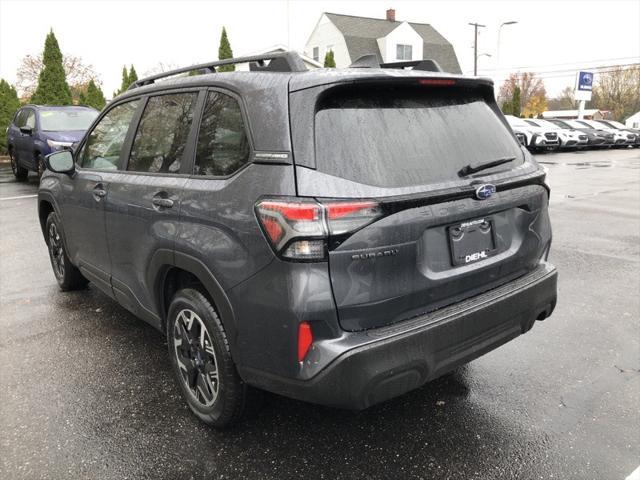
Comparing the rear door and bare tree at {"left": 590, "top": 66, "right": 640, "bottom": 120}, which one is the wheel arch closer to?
the rear door

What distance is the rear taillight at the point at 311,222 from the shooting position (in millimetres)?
2193

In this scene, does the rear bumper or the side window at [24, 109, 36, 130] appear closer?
the rear bumper

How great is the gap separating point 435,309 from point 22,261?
18.5 feet

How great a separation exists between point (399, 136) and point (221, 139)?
34.8 inches

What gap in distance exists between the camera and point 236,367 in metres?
2.61

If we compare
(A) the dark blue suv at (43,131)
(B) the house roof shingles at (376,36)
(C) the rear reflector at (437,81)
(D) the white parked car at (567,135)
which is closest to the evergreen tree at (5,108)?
(A) the dark blue suv at (43,131)

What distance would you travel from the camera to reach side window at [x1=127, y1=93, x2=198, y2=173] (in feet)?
10.0

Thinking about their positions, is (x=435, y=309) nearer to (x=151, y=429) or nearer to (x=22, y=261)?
(x=151, y=429)

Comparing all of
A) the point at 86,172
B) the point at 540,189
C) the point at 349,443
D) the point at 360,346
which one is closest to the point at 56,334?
the point at 86,172

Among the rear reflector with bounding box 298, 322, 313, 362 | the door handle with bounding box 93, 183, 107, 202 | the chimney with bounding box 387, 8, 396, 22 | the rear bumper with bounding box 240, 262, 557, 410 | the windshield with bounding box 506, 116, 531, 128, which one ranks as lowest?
the windshield with bounding box 506, 116, 531, 128

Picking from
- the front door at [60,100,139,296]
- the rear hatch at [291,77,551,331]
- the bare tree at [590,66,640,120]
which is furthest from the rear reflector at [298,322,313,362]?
the bare tree at [590,66,640,120]

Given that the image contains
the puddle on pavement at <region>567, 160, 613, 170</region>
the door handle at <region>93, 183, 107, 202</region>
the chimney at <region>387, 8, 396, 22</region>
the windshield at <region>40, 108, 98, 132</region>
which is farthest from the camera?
the chimney at <region>387, 8, 396, 22</region>

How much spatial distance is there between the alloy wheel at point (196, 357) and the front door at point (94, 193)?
1078mm

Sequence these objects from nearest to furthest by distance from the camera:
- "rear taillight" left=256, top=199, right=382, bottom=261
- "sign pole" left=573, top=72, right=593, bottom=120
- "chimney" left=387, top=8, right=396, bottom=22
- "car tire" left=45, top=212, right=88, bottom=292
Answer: "rear taillight" left=256, top=199, right=382, bottom=261 → "car tire" left=45, top=212, right=88, bottom=292 → "sign pole" left=573, top=72, right=593, bottom=120 → "chimney" left=387, top=8, right=396, bottom=22
